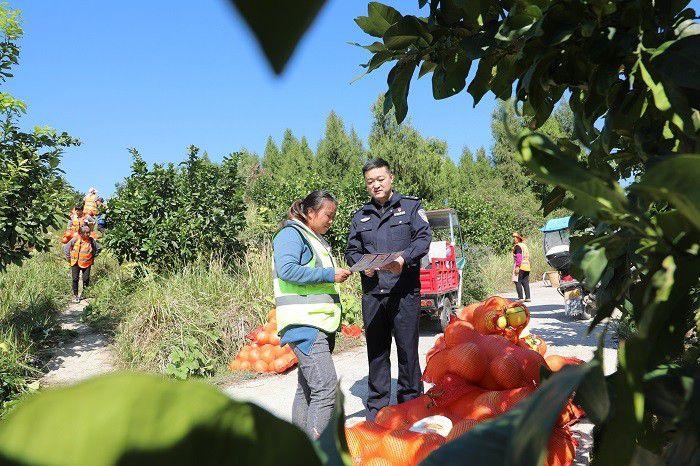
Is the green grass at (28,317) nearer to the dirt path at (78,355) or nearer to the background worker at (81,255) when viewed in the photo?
the dirt path at (78,355)

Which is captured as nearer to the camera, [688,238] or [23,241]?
[688,238]

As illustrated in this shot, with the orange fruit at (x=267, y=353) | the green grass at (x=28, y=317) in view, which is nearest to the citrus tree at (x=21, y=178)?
the green grass at (x=28, y=317)

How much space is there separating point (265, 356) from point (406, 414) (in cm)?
355

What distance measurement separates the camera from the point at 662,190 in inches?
13.0

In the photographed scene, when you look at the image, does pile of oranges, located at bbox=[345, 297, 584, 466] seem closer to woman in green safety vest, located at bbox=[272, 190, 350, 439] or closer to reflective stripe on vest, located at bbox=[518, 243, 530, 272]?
woman in green safety vest, located at bbox=[272, 190, 350, 439]

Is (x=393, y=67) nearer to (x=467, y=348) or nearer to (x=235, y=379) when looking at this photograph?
(x=467, y=348)

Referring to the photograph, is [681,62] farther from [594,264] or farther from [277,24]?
[277,24]

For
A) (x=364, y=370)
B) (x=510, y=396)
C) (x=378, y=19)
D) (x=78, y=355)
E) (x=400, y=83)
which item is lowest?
(x=364, y=370)

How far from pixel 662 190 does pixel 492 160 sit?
3929cm

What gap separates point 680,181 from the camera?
12.5 inches

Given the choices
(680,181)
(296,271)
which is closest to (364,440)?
(296,271)

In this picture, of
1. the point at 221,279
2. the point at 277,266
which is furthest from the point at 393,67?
the point at 221,279

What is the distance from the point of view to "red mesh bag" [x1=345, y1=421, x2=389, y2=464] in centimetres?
271

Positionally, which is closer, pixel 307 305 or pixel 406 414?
pixel 406 414
